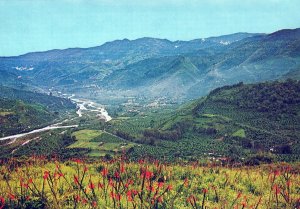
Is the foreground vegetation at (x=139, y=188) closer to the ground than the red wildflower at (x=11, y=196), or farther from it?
closer to the ground

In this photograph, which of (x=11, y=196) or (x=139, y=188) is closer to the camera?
(x=11, y=196)

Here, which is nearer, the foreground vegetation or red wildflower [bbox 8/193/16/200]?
red wildflower [bbox 8/193/16/200]

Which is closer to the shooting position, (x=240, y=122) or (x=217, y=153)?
(x=217, y=153)

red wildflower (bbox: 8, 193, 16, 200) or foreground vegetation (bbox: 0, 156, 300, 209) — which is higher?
red wildflower (bbox: 8, 193, 16, 200)

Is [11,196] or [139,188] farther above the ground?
[11,196]

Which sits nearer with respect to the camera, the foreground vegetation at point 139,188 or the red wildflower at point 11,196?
the red wildflower at point 11,196

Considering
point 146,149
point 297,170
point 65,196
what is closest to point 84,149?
point 146,149

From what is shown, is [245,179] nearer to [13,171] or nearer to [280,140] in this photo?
[13,171]

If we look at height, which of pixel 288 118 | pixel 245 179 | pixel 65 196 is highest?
pixel 65 196
